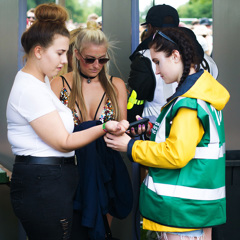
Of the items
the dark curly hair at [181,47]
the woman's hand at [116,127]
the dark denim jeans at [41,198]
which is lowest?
the dark denim jeans at [41,198]

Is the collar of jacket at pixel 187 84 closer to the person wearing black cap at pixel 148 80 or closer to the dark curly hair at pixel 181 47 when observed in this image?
the dark curly hair at pixel 181 47

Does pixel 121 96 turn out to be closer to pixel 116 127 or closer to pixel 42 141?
pixel 116 127

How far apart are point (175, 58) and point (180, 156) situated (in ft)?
1.54

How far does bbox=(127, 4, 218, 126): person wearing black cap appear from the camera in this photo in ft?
9.23

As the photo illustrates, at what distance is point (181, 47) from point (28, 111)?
76 cm

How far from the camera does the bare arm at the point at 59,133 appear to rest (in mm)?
2039

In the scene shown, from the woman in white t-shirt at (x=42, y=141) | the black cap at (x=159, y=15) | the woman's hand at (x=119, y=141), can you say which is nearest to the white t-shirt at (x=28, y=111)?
the woman in white t-shirt at (x=42, y=141)

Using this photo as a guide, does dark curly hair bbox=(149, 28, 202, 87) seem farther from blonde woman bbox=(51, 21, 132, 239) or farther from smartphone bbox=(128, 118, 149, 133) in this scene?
blonde woman bbox=(51, 21, 132, 239)

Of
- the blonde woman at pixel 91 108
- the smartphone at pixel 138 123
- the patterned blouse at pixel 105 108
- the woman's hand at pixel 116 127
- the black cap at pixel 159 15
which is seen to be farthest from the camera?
the black cap at pixel 159 15

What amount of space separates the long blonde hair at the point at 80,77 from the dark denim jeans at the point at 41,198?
703mm

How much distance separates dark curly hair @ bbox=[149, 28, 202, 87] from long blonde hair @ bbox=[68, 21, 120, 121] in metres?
0.67

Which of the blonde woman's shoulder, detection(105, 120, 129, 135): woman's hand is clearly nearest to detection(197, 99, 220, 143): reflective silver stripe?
detection(105, 120, 129, 135): woman's hand

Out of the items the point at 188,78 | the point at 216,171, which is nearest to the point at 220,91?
the point at 188,78

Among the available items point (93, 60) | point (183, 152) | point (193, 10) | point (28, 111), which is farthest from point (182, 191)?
point (193, 10)
